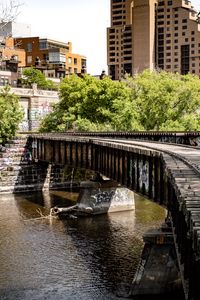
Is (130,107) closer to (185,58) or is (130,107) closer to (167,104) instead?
(167,104)

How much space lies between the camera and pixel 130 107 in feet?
208

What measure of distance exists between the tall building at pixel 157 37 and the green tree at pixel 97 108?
4073 inches

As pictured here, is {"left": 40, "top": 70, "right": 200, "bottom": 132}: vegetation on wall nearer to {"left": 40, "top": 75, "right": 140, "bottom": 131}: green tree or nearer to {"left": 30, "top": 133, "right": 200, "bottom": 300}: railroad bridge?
{"left": 40, "top": 75, "right": 140, "bottom": 131}: green tree

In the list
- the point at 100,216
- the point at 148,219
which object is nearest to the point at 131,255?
the point at 148,219

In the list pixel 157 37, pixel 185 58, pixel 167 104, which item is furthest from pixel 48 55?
pixel 167 104

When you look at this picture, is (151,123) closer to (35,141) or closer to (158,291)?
(35,141)

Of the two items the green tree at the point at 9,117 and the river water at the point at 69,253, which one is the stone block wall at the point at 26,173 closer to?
the green tree at the point at 9,117

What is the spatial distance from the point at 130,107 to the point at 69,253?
123ft

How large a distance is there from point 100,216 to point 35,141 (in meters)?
15.8

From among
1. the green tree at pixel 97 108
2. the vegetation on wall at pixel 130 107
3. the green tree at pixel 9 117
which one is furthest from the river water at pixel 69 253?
the vegetation on wall at pixel 130 107

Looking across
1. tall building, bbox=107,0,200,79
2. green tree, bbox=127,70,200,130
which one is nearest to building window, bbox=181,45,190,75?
tall building, bbox=107,0,200,79

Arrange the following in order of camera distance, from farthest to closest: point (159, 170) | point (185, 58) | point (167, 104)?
point (185, 58), point (167, 104), point (159, 170)

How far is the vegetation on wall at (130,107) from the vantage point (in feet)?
210

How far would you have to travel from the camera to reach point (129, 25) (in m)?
176
